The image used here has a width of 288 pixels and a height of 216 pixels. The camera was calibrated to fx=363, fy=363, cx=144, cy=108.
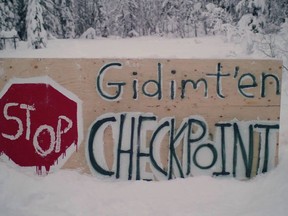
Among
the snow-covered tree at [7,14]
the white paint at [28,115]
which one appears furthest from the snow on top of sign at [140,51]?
the white paint at [28,115]

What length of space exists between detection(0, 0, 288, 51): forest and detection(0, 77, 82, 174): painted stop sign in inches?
612

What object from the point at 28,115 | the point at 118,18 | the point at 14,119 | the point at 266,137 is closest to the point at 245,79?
the point at 266,137

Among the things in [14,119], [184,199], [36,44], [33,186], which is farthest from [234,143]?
[36,44]

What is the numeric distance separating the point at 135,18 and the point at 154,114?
48642 mm

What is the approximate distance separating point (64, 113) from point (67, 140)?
0.31m

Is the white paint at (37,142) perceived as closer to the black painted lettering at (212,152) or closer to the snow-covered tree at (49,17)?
the black painted lettering at (212,152)

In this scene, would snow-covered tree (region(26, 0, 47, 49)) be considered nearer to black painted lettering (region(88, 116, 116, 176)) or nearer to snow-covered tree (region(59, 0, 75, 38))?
snow-covered tree (region(59, 0, 75, 38))

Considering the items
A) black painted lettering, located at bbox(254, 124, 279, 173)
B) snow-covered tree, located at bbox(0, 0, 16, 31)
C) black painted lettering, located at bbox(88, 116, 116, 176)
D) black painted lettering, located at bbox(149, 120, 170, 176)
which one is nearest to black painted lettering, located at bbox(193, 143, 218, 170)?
black painted lettering, located at bbox(149, 120, 170, 176)

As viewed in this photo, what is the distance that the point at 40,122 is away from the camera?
4.18 metres

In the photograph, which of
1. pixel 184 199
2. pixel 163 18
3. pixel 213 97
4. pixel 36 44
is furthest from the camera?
pixel 163 18

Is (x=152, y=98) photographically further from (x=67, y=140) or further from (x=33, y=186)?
(x=33, y=186)

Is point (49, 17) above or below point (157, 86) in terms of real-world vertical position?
above

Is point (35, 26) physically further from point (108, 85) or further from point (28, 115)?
point (108, 85)

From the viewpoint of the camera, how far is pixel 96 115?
13.6 ft
